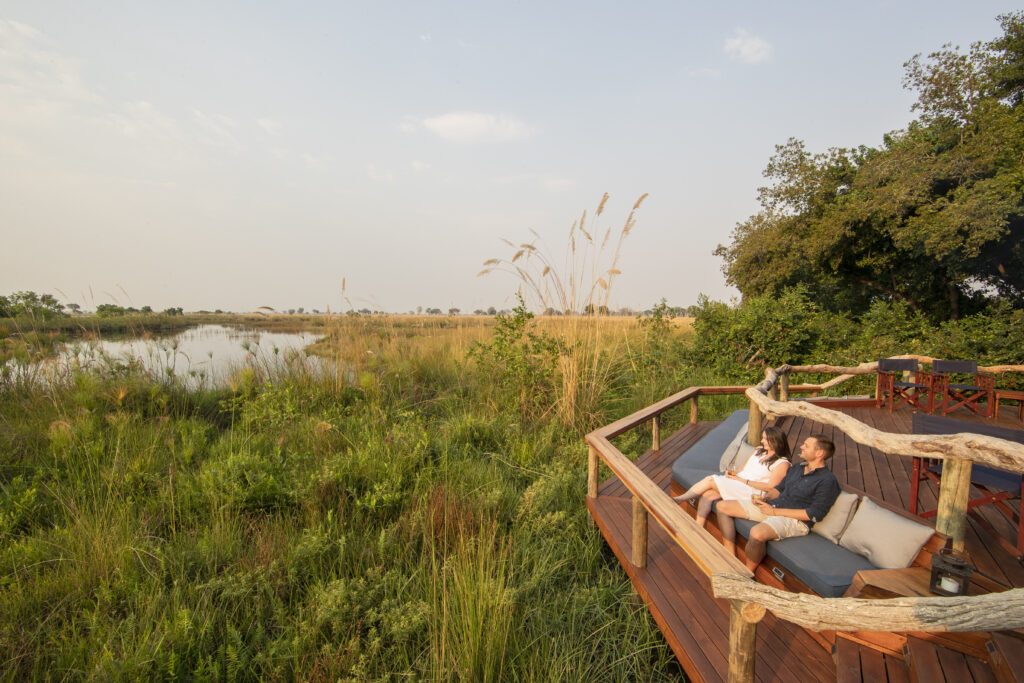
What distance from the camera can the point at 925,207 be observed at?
879cm

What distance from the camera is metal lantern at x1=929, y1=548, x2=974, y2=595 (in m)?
1.56

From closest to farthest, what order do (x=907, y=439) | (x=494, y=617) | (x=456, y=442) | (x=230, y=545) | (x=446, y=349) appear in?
(x=907, y=439), (x=494, y=617), (x=230, y=545), (x=456, y=442), (x=446, y=349)

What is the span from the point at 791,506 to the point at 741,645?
150 centimetres

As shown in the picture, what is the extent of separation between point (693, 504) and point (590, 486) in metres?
0.75

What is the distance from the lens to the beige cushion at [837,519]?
7.77ft

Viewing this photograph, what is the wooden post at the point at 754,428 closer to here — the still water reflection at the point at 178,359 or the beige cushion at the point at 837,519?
the beige cushion at the point at 837,519

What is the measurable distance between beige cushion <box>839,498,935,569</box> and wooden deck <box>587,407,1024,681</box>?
15.9 inches

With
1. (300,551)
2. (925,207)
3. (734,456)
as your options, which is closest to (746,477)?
(734,456)

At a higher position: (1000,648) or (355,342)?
(355,342)

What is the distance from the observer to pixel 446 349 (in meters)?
7.86

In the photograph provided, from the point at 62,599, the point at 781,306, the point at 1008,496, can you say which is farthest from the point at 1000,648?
the point at 781,306

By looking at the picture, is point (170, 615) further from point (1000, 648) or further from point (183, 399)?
point (183, 399)

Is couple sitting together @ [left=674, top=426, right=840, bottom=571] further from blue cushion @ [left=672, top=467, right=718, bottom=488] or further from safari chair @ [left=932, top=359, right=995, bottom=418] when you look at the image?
safari chair @ [left=932, top=359, right=995, bottom=418]

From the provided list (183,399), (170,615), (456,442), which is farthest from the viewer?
(183,399)
